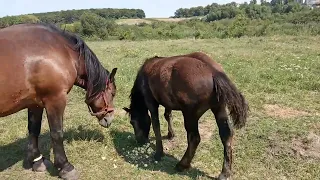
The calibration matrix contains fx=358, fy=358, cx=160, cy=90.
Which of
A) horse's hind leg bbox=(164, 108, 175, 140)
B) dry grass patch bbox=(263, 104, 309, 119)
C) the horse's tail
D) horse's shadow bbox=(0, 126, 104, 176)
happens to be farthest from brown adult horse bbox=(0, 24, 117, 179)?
dry grass patch bbox=(263, 104, 309, 119)

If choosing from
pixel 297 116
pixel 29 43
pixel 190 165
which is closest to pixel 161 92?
pixel 190 165

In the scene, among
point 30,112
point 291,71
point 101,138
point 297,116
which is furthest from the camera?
point 291,71

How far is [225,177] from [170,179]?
2.41 feet

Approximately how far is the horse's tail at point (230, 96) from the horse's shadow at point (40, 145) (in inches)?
93.9

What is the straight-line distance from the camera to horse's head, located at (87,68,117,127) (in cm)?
521

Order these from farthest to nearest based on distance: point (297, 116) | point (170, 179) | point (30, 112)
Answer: point (297, 116), point (30, 112), point (170, 179)

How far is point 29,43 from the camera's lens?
14.3 ft

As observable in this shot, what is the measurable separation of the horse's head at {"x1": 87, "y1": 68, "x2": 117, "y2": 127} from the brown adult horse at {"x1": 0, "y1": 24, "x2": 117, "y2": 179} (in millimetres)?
72

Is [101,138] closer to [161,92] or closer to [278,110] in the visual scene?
[161,92]

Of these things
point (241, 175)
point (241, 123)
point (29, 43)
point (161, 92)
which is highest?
point (29, 43)

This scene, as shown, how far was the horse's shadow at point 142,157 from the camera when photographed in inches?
199

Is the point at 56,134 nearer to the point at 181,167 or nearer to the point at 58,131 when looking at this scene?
the point at 58,131

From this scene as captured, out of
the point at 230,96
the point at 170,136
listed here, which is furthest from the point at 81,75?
the point at 230,96

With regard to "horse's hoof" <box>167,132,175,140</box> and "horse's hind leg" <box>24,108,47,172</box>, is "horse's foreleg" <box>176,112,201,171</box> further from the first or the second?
"horse's hind leg" <box>24,108,47,172</box>
